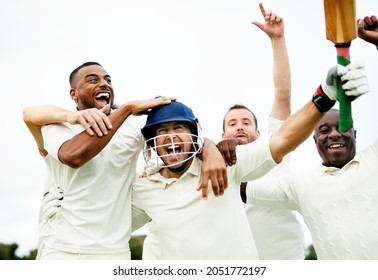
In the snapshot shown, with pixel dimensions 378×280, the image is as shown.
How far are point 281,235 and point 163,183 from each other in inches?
52.3

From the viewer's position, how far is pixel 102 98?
3938mm

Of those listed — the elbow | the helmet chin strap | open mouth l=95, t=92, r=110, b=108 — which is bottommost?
the helmet chin strap

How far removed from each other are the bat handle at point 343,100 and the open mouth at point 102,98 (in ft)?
5.48

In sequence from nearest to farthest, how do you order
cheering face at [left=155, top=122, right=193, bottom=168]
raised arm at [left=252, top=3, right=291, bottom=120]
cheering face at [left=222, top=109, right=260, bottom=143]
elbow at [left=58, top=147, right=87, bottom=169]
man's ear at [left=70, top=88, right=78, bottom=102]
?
elbow at [left=58, top=147, right=87, bottom=169] < cheering face at [left=155, top=122, right=193, bottom=168] < man's ear at [left=70, top=88, right=78, bottom=102] < raised arm at [left=252, top=3, right=291, bottom=120] < cheering face at [left=222, top=109, right=260, bottom=143]

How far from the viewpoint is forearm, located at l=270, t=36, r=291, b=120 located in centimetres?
470

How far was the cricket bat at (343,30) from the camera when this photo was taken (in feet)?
9.61

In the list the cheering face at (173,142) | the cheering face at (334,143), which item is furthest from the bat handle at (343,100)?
the cheering face at (334,143)

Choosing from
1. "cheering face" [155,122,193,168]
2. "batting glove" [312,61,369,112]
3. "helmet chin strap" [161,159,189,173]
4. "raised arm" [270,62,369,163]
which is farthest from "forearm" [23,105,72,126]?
"batting glove" [312,61,369,112]

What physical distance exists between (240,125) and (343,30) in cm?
198

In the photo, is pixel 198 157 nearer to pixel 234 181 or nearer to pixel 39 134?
pixel 234 181

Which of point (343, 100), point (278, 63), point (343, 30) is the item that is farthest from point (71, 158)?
point (278, 63)

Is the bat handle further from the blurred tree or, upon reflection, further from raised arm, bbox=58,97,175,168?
the blurred tree

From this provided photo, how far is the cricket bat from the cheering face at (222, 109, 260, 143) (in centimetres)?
185

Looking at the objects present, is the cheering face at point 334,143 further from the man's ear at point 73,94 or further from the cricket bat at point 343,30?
the man's ear at point 73,94
